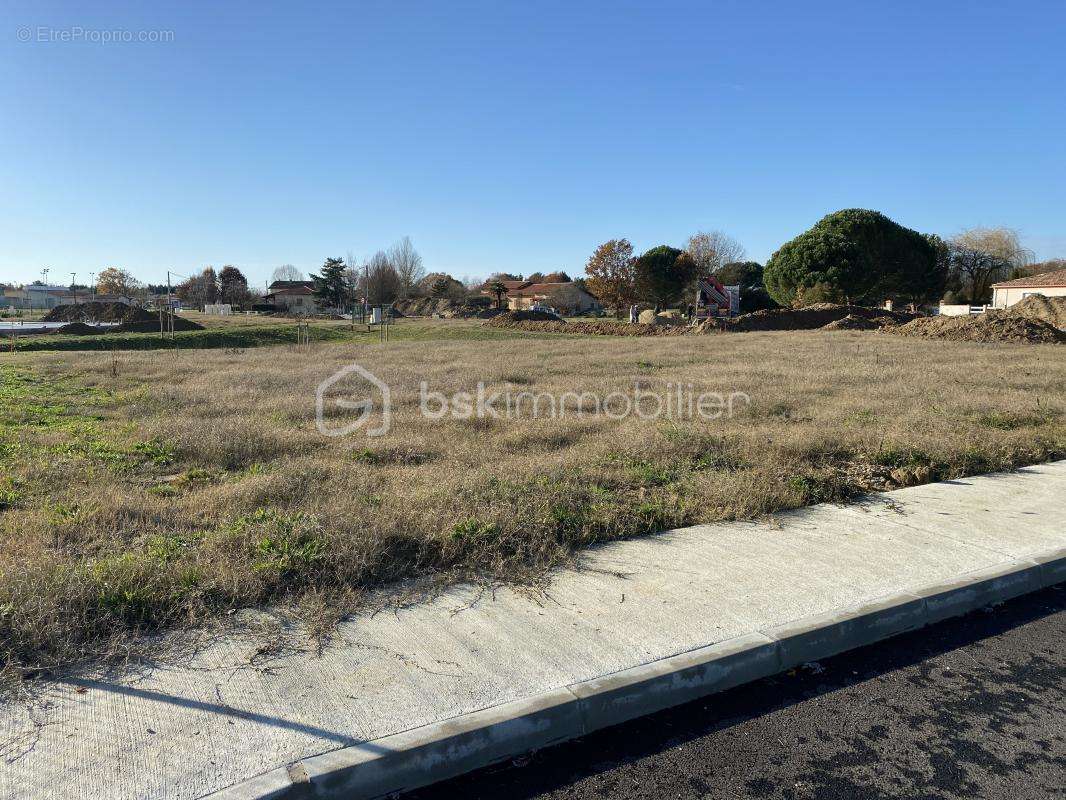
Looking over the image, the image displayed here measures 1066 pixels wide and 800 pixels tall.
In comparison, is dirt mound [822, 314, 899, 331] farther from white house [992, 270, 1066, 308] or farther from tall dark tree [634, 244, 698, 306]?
tall dark tree [634, 244, 698, 306]

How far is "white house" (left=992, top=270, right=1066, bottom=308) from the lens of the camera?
4594 centimetres

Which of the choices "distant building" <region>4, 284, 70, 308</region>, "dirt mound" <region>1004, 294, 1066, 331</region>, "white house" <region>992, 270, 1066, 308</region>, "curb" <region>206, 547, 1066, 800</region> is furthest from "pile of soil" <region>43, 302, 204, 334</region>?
"distant building" <region>4, 284, 70, 308</region>

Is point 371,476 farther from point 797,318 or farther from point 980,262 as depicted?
point 980,262

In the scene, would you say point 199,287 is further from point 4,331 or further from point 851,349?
point 851,349

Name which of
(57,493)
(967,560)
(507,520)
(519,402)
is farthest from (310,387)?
(967,560)

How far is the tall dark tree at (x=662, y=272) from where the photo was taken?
5525cm

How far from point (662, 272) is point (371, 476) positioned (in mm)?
51527

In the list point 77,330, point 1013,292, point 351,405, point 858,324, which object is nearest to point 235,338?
point 77,330

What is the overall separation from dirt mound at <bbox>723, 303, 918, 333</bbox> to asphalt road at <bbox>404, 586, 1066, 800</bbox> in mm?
33120

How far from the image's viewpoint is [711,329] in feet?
116

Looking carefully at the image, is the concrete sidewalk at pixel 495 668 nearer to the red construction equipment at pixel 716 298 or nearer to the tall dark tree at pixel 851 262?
the red construction equipment at pixel 716 298

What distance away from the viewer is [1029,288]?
47.6 m

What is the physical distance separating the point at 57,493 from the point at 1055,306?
37604 millimetres

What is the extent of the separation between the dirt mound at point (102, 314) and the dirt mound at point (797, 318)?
35.2 m
